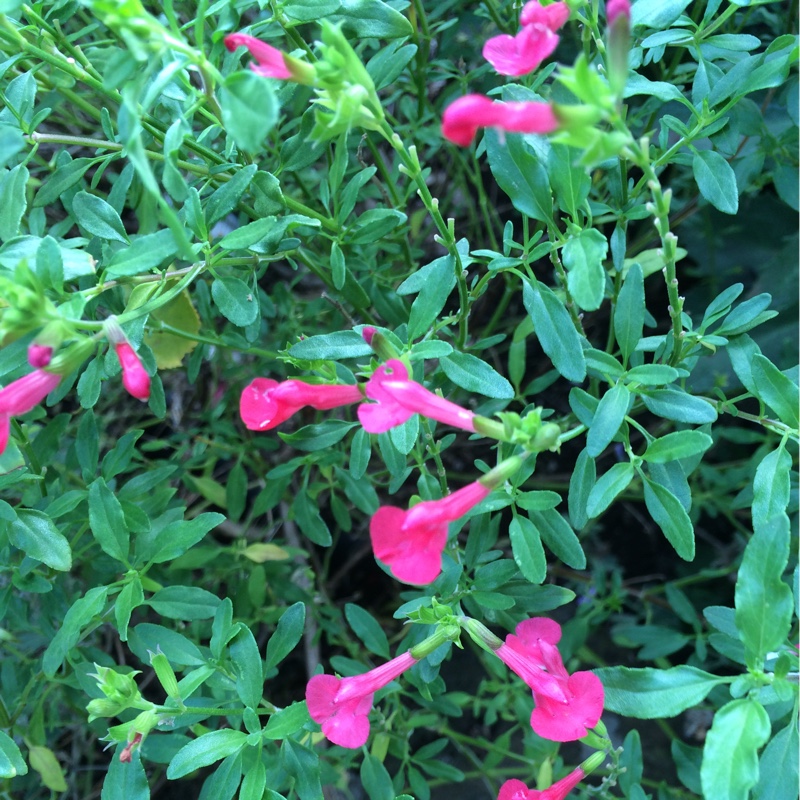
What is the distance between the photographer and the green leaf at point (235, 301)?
0.89 metres

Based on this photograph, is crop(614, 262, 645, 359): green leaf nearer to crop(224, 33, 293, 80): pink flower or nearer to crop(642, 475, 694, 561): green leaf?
crop(642, 475, 694, 561): green leaf

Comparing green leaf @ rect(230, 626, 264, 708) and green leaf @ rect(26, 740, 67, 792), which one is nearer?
green leaf @ rect(230, 626, 264, 708)

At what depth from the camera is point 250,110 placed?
598mm

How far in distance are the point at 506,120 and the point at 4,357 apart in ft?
1.90

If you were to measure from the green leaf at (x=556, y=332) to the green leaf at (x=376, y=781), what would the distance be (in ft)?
2.19

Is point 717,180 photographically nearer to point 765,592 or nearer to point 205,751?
point 765,592

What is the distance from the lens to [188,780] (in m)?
1.59

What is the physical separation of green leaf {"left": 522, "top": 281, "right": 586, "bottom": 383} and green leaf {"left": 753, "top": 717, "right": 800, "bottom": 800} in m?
0.41

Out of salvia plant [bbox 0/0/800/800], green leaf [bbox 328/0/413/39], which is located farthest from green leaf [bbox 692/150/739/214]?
green leaf [bbox 328/0/413/39]

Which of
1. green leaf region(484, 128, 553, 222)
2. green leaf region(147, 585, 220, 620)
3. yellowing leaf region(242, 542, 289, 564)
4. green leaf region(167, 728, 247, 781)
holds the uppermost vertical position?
green leaf region(484, 128, 553, 222)

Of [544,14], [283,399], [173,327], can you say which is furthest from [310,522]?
[544,14]

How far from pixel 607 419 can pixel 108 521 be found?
0.61 m

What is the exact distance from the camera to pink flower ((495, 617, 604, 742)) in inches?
32.1

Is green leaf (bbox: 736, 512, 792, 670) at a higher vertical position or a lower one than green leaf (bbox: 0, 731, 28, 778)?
higher
